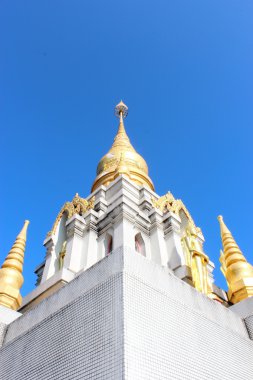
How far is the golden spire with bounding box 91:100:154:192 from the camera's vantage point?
17875 millimetres

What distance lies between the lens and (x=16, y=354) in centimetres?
629

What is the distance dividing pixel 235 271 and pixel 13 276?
21.7 feet

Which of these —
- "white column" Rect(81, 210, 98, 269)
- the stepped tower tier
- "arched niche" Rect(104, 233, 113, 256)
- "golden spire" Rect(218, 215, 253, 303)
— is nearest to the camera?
"golden spire" Rect(218, 215, 253, 303)

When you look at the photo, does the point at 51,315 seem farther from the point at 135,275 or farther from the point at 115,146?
the point at 115,146

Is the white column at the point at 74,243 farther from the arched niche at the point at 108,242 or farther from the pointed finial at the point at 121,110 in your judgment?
the pointed finial at the point at 121,110

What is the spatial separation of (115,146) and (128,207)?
905 cm

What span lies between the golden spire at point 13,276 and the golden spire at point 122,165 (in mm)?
5834

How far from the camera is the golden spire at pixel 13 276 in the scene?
34.5 ft

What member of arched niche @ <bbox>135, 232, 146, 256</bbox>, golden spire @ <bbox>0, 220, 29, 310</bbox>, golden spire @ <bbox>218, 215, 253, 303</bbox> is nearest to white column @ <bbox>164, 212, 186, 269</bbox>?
arched niche @ <bbox>135, 232, 146, 256</bbox>

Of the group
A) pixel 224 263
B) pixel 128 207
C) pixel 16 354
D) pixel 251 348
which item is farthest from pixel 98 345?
pixel 128 207

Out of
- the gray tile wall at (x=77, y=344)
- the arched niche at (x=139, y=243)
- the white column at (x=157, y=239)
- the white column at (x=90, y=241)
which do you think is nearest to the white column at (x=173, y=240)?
the white column at (x=157, y=239)

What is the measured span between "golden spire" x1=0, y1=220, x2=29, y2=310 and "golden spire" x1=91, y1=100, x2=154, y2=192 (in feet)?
19.1

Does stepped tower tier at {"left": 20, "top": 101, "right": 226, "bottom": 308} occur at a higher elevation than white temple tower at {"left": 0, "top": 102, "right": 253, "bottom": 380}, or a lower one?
higher

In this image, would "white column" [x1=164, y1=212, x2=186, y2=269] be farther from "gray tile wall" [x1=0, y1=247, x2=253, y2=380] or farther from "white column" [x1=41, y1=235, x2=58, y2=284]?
"gray tile wall" [x1=0, y1=247, x2=253, y2=380]
